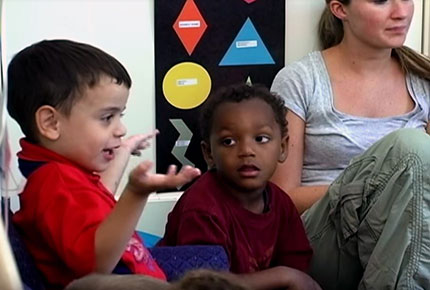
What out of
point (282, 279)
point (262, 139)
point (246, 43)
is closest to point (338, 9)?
point (246, 43)

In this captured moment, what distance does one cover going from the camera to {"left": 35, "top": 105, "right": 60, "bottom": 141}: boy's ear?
1.14 m

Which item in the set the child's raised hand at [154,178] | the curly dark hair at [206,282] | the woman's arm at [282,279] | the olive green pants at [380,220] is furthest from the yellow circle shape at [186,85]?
the curly dark hair at [206,282]

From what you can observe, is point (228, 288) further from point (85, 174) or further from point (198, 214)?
point (198, 214)

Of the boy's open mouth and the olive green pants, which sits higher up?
the boy's open mouth

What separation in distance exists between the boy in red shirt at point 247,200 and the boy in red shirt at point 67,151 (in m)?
0.27

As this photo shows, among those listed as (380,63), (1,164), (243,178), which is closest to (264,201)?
(243,178)

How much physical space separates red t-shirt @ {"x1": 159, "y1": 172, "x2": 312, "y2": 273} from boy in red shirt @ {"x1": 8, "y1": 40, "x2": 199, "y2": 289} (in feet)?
0.79

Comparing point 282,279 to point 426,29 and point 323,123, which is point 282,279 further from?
point 426,29

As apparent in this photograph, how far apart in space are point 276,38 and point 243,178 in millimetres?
510

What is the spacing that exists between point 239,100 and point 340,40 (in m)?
0.45

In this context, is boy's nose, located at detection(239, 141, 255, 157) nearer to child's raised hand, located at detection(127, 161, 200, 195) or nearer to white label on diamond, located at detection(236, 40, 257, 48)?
white label on diamond, located at detection(236, 40, 257, 48)

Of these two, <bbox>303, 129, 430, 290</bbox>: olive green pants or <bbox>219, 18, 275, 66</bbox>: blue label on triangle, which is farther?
<bbox>219, 18, 275, 66</bbox>: blue label on triangle

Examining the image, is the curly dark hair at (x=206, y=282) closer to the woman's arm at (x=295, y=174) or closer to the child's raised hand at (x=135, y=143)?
the child's raised hand at (x=135, y=143)

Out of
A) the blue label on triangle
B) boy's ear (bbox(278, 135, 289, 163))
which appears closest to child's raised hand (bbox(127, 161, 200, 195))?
boy's ear (bbox(278, 135, 289, 163))
